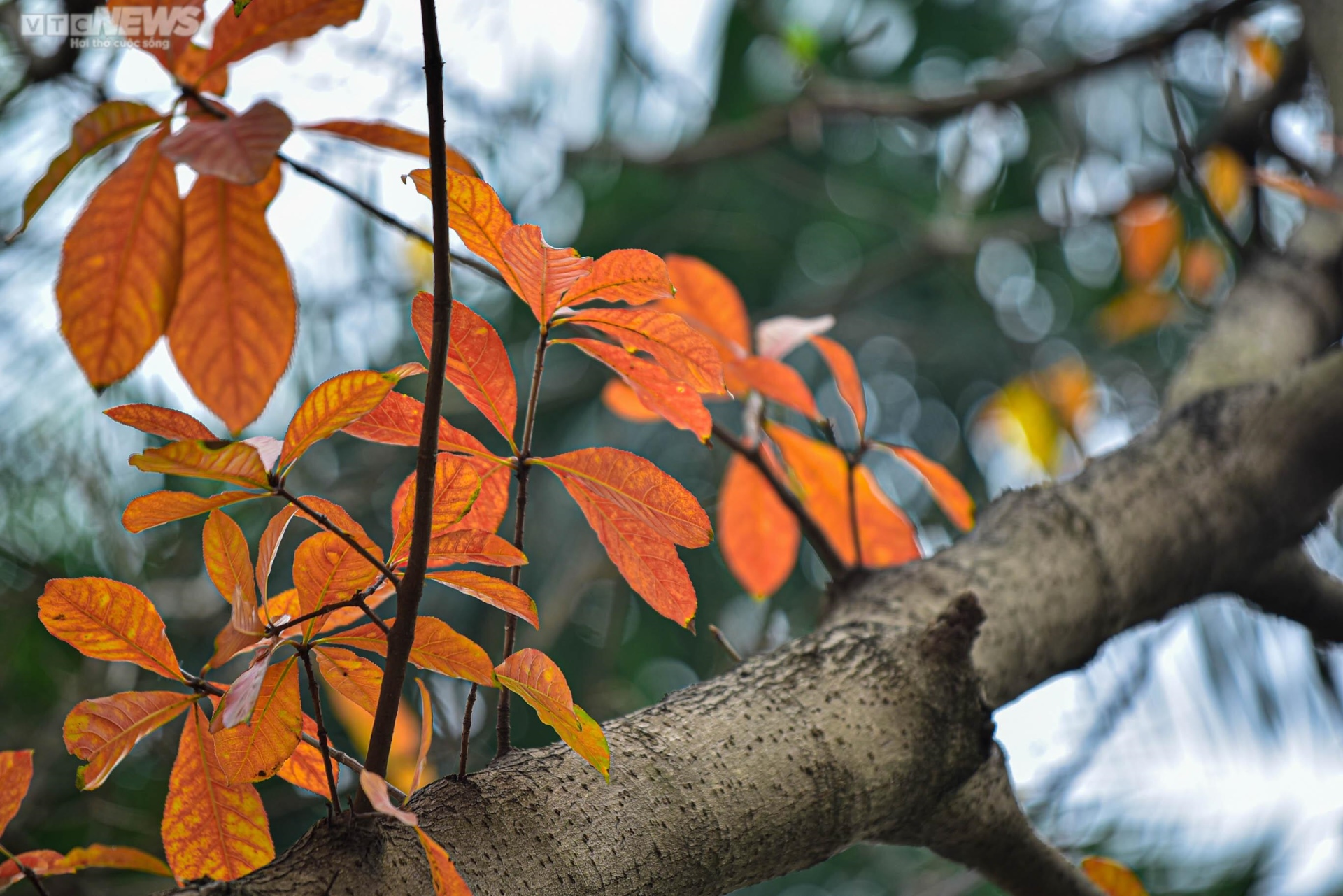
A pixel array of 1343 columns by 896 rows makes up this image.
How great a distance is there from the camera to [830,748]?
0.34 meters

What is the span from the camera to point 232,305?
0.94 ft

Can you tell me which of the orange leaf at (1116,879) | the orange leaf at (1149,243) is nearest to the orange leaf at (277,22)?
the orange leaf at (1116,879)

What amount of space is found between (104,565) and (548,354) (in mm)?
542

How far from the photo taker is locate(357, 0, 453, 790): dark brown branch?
0.67 feet

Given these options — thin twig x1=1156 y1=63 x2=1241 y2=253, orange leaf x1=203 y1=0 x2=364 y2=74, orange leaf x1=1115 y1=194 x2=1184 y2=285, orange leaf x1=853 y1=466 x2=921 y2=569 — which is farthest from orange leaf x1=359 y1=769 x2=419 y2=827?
orange leaf x1=1115 y1=194 x2=1184 y2=285

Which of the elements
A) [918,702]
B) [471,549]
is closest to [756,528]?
[918,702]

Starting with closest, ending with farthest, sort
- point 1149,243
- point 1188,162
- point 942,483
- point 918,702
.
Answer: point 918,702 < point 942,483 < point 1188,162 < point 1149,243

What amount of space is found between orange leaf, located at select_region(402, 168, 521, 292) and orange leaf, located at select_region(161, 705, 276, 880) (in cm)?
16

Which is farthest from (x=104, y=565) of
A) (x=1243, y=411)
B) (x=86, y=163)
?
(x=1243, y=411)

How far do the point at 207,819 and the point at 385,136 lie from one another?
226mm

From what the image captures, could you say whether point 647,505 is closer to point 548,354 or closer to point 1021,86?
point 1021,86

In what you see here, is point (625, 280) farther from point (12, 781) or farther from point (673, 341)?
point (12, 781)

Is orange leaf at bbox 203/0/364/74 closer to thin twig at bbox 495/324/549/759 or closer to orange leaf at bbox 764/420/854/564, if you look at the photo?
thin twig at bbox 495/324/549/759

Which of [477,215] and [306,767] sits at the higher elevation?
[477,215]
